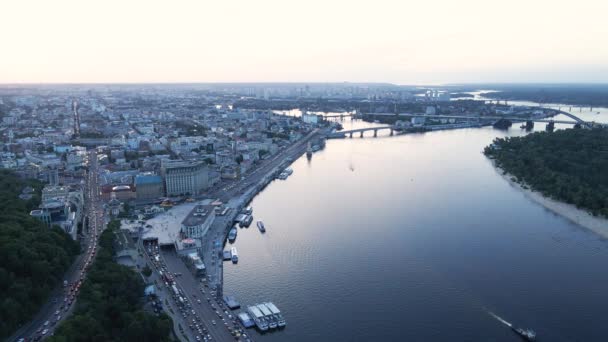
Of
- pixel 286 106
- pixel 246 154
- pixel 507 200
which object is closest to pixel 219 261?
pixel 507 200

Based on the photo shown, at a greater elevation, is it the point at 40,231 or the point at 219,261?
the point at 40,231

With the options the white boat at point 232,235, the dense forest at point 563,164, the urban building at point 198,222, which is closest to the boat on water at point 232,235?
the white boat at point 232,235

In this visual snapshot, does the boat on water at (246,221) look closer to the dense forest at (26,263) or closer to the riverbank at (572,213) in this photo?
the dense forest at (26,263)

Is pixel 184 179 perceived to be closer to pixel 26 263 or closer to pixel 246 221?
pixel 246 221

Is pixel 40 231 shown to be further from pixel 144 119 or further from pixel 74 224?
pixel 144 119

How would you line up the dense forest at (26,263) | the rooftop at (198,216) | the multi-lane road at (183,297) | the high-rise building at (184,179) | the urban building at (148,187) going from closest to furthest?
the dense forest at (26,263) → the multi-lane road at (183,297) → the rooftop at (198,216) → the urban building at (148,187) → the high-rise building at (184,179)

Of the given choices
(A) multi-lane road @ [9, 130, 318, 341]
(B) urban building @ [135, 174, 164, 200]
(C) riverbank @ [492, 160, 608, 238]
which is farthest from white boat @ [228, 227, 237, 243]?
(C) riverbank @ [492, 160, 608, 238]

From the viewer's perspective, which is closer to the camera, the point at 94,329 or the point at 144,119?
the point at 94,329
